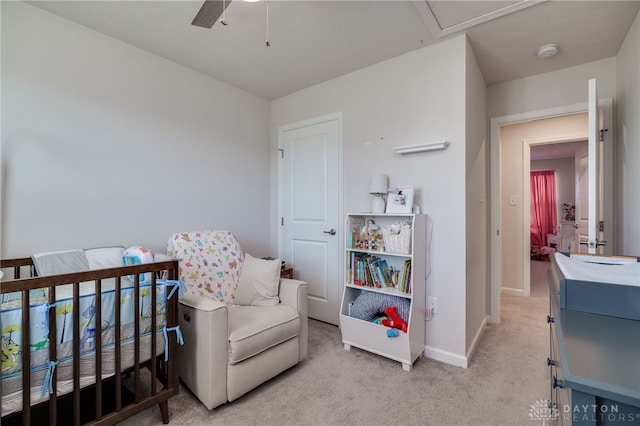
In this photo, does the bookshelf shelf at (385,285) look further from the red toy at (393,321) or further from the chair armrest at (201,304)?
the chair armrest at (201,304)

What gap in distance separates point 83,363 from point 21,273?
37.2 inches

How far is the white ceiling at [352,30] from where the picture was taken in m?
1.82

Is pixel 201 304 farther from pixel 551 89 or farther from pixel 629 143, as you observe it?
pixel 551 89

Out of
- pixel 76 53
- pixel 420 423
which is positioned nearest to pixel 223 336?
pixel 420 423

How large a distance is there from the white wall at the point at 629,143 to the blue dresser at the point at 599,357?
54.1 inches

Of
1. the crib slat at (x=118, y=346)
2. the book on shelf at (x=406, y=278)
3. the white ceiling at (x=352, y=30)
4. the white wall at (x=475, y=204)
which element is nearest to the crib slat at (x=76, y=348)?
the crib slat at (x=118, y=346)

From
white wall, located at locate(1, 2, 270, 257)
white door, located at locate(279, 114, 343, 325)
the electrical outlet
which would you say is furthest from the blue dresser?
white wall, located at locate(1, 2, 270, 257)

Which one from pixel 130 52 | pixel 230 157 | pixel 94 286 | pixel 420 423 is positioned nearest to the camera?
pixel 94 286

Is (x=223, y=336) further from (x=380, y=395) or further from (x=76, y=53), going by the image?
(x=76, y=53)

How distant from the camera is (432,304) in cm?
227

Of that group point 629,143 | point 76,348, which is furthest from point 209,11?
point 629,143

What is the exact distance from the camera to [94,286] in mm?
1356

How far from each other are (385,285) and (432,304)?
385mm

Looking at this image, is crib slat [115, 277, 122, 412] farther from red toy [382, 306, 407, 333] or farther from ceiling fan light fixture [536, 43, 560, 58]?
ceiling fan light fixture [536, 43, 560, 58]
